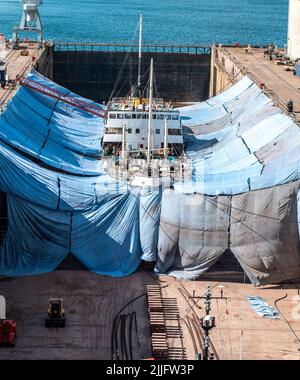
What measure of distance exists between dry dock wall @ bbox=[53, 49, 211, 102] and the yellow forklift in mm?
51301

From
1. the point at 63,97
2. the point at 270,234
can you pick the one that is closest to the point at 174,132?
the point at 63,97

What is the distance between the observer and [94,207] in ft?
127

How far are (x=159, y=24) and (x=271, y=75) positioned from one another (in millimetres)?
97000

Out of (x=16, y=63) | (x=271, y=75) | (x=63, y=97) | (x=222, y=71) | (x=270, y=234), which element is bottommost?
(x=270, y=234)

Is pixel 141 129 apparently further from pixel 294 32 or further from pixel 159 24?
pixel 159 24

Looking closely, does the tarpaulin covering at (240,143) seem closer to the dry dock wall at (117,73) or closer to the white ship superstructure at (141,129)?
the white ship superstructure at (141,129)

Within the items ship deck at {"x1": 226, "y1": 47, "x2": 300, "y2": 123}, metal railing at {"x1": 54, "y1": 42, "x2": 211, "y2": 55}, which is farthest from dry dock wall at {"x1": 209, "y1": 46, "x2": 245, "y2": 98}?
metal railing at {"x1": 54, "y1": 42, "x2": 211, "y2": 55}

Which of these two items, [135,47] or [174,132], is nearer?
[174,132]

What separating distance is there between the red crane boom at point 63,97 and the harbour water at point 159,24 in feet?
246

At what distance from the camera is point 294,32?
275 feet

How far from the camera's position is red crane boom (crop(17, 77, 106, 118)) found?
62.2 metres

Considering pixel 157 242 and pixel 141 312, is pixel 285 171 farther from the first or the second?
pixel 141 312
